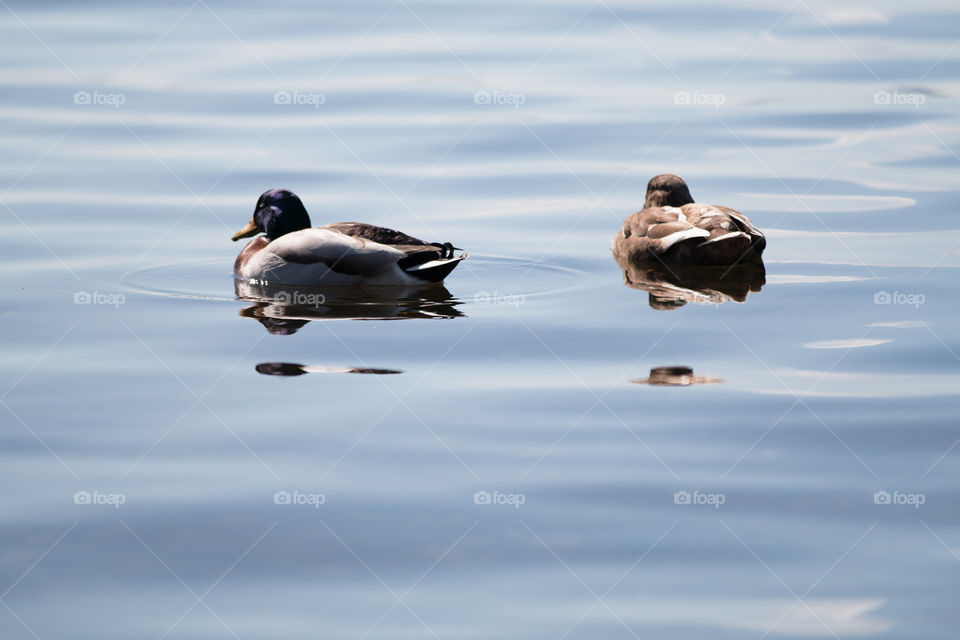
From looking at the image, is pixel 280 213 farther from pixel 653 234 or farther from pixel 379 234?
pixel 653 234

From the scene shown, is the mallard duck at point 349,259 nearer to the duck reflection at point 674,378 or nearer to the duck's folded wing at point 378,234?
the duck's folded wing at point 378,234

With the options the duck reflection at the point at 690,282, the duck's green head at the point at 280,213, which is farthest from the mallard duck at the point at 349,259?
the duck reflection at the point at 690,282

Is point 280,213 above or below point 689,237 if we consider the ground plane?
below

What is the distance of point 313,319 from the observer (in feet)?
31.5

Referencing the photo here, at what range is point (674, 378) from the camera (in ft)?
26.1

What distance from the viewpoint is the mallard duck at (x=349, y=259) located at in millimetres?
10711

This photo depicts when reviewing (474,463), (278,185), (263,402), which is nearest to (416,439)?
(474,463)

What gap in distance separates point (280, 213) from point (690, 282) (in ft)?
10.8

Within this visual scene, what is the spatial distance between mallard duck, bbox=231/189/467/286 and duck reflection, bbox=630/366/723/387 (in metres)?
3.02

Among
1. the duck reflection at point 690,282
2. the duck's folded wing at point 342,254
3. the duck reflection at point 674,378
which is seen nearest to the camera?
the duck reflection at point 674,378

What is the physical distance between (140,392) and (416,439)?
1.77 metres

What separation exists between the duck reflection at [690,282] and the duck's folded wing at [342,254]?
6.05 ft

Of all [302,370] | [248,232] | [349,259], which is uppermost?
[248,232]

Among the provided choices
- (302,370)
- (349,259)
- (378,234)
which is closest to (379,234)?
(378,234)
